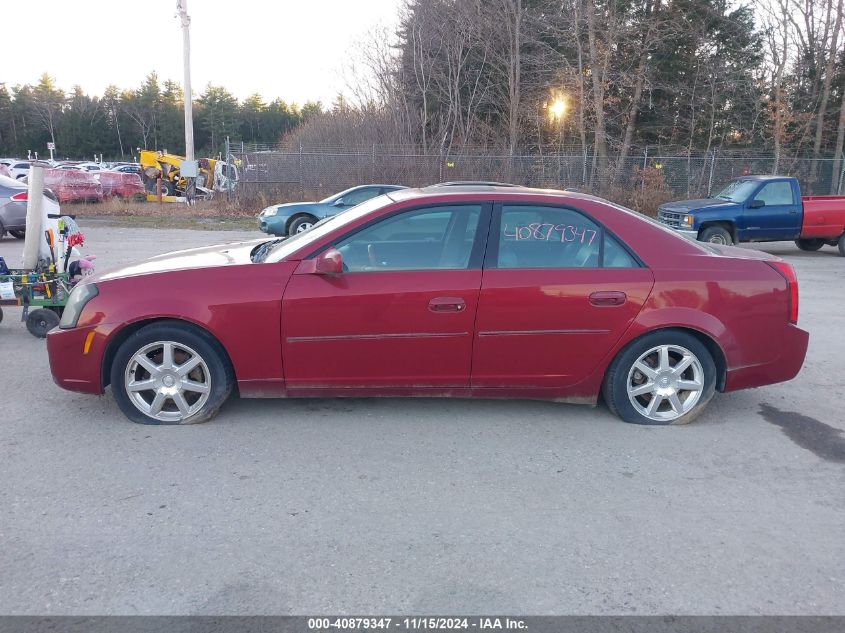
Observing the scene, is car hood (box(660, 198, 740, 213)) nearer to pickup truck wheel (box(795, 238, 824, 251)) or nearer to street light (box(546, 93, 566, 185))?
pickup truck wheel (box(795, 238, 824, 251))

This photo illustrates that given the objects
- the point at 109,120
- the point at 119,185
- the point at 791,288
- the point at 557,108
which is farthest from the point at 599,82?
the point at 109,120

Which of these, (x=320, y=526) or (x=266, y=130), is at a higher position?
(x=266, y=130)

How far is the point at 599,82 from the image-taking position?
27.5 meters

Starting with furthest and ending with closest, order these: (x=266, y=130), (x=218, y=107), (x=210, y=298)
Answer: (x=266, y=130) → (x=218, y=107) → (x=210, y=298)

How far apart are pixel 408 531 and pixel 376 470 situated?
2.24 ft


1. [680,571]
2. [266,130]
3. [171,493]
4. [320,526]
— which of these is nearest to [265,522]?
[320,526]

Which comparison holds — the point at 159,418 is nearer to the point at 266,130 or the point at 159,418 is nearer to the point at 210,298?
the point at 210,298

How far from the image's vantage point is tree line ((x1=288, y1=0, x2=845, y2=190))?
27.5 meters

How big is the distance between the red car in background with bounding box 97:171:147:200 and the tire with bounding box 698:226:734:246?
21422mm

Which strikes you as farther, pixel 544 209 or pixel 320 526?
pixel 544 209
